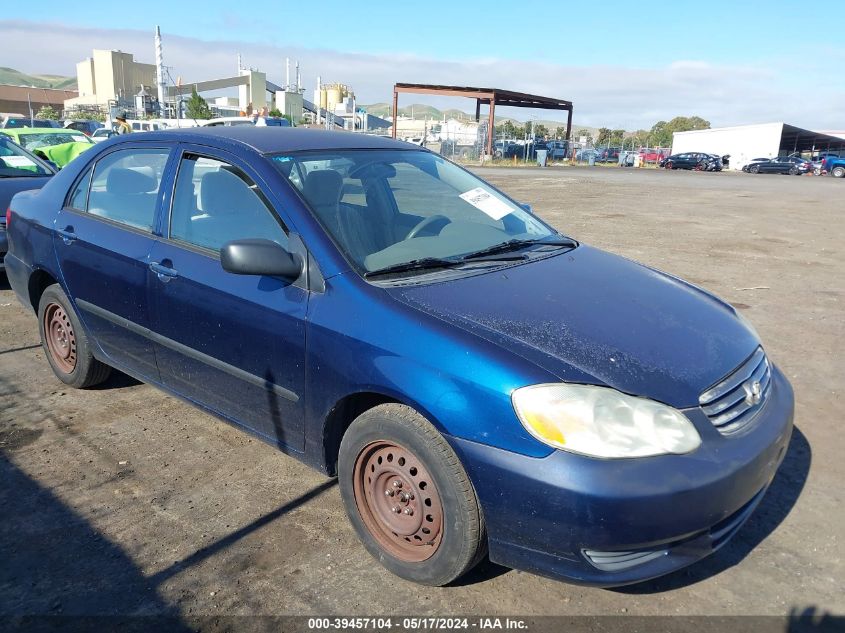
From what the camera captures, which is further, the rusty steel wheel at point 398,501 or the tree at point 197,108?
the tree at point 197,108

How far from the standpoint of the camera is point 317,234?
2807mm

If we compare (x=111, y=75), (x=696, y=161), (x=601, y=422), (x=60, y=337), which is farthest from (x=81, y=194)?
(x=111, y=75)

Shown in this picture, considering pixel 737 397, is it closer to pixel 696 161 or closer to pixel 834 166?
pixel 834 166

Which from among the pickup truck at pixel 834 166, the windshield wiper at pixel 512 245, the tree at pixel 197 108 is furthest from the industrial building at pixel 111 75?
the windshield wiper at pixel 512 245

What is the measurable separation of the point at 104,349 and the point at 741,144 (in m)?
64.9

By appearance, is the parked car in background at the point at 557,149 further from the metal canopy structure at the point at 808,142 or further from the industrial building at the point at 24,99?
the industrial building at the point at 24,99

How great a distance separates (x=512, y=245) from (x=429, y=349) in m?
1.19

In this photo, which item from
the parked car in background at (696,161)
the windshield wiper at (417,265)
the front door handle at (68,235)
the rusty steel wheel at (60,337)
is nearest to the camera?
the windshield wiper at (417,265)

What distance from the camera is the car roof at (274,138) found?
3275mm

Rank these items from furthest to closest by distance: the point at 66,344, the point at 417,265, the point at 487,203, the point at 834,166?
1. the point at 834,166
2. the point at 66,344
3. the point at 487,203
4. the point at 417,265

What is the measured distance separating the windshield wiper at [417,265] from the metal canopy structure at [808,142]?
66922mm

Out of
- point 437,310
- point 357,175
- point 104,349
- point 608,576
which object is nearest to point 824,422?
point 608,576

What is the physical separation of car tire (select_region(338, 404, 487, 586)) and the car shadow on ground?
2.32ft

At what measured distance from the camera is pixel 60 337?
4.38 metres
